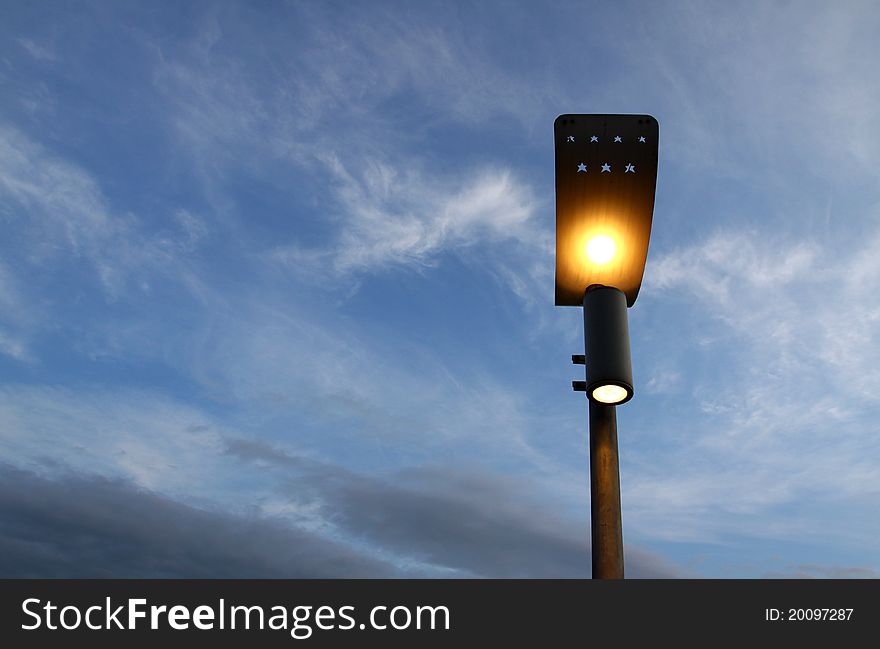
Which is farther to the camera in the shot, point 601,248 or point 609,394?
point 601,248

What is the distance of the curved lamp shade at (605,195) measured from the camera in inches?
173

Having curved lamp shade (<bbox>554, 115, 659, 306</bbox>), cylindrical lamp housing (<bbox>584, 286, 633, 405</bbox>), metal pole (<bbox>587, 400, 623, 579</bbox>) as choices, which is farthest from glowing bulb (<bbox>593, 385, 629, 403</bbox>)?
curved lamp shade (<bbox>554, 115, 659, 306</bbox>)

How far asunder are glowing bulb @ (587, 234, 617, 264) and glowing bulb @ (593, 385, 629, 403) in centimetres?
93

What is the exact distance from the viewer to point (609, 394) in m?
4.11

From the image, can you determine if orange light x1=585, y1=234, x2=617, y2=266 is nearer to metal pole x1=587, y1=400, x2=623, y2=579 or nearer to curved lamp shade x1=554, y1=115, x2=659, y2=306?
curved lamp shade x1=554, y1=115, x2=659, y2=306

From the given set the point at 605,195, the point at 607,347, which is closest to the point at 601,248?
the point at 605,195

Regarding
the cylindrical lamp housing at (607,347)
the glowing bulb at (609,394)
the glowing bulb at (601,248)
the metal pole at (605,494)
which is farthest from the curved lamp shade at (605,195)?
the metal pole at (605,494)

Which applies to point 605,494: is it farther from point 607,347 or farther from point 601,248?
point 601,248

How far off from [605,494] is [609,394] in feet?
1.98

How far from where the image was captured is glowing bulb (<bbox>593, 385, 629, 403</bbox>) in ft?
13.4
